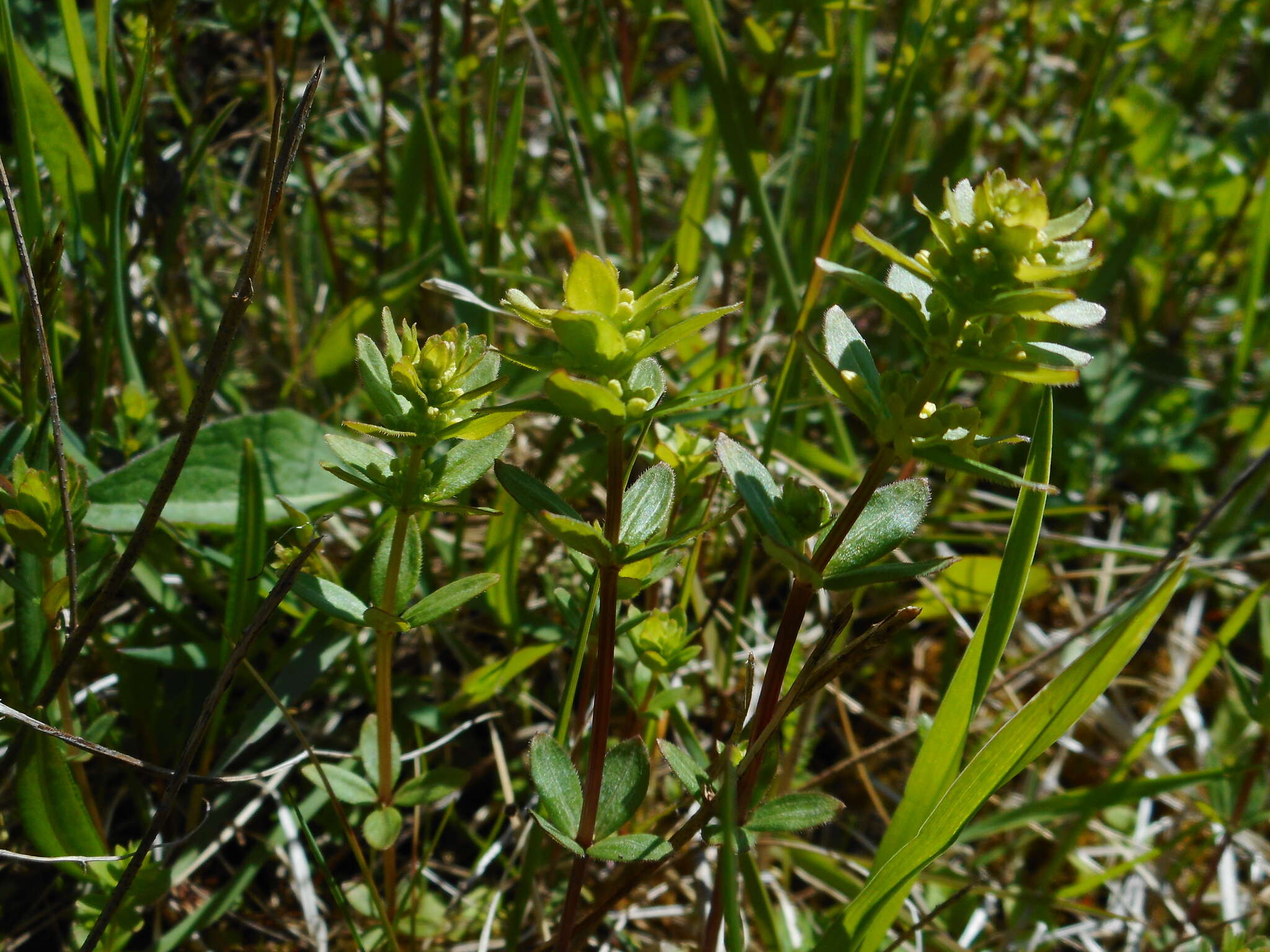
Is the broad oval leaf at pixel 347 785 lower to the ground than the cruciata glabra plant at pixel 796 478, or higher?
lower

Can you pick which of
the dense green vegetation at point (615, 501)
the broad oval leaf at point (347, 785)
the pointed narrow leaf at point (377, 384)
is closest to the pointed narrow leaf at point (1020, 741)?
the dense green vegetation at point (615, 501)

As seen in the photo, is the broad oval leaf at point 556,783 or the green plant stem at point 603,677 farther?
the broad oval leaf at point 556,783

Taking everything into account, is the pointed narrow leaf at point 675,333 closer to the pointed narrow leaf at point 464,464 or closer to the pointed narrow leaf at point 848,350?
the pointed narrow leaf at point 848,350

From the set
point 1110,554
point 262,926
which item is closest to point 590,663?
point 262,926

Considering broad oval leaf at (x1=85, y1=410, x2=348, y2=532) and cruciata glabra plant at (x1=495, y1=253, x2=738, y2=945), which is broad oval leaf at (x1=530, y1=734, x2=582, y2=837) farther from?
broad oval leaf at (x1=85, y1=410, x2=348, y2=532)

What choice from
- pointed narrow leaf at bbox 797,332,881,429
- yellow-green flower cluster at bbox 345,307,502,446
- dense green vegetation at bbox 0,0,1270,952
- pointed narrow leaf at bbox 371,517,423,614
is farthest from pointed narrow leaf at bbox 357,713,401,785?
pointed narrow leaf at bbox 797,332,881,429

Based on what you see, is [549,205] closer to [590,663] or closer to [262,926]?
[590,663]
